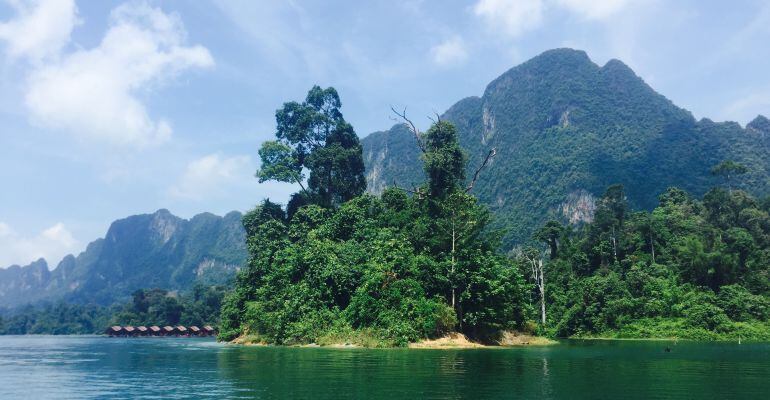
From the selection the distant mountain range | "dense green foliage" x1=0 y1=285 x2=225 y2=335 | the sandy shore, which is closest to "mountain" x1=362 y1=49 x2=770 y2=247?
the distant mountain range

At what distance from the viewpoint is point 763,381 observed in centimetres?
1705

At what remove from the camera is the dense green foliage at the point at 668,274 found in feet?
183

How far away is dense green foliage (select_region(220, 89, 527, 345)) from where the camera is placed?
4016 centimetres

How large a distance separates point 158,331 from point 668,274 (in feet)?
287

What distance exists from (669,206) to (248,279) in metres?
61.1

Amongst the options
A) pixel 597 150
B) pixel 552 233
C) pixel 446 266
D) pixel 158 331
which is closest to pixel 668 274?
pixel 552 233

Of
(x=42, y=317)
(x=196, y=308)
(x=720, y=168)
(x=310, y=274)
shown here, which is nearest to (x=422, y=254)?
(x=310, y=274)

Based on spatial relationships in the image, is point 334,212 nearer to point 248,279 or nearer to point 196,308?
point 248,279

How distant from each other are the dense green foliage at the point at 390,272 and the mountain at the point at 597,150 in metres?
83.2

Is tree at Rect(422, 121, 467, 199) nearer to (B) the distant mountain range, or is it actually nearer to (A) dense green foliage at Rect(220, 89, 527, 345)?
(A) dense green foliage at Rect(220, 89, 527, 345)

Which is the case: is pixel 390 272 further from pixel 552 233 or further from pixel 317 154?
pixel 552 233

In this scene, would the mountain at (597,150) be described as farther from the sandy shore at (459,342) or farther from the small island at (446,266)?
the sandy shore at (459,342)

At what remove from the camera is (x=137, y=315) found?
122 m

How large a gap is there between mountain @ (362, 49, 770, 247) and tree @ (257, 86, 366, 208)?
249 feet
